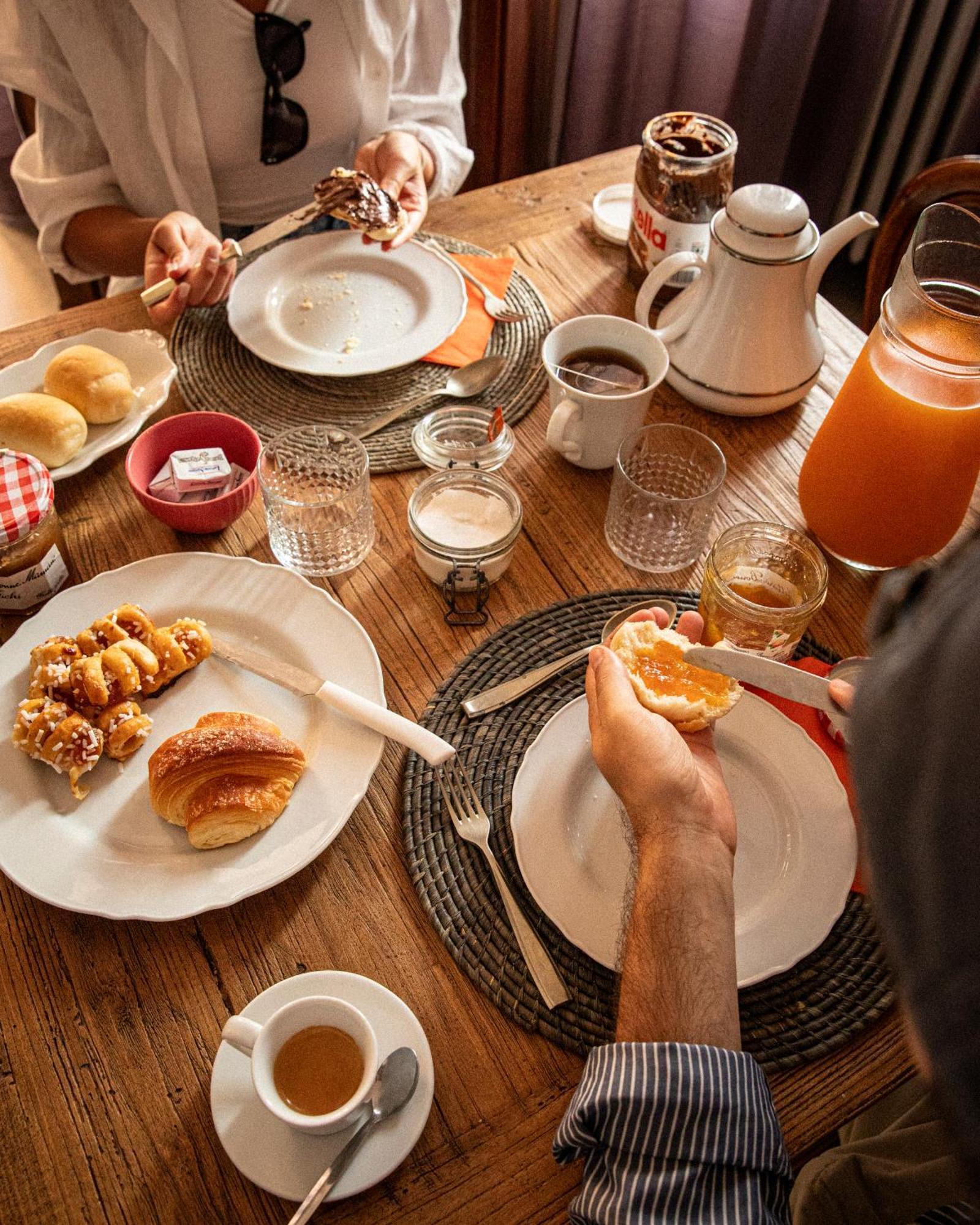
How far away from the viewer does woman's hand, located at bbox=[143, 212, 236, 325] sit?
1246 mm

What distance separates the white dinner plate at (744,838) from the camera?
2.54 ft

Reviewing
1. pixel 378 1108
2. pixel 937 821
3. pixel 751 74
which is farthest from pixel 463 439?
pixel 751 74

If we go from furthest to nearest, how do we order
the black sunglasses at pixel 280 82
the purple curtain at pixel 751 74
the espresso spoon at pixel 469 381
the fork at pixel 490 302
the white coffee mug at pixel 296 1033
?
the purple curtain at pixel 751 74 → the black sunglasses at pixel 280 82 → the fork at pixel 490 302 → the espresso spoon at pixel 469 381 → the white coffee mug at pixel 296 1033

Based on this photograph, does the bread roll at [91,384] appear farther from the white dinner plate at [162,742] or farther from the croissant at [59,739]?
the croissant at [59,739]

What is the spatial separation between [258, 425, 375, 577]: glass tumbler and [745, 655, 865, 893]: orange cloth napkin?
474 mm

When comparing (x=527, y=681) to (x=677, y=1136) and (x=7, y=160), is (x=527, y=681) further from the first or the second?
(x=7, y=160)

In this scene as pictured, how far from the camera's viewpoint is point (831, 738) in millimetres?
926

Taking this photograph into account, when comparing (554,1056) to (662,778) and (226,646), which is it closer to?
(662,778)

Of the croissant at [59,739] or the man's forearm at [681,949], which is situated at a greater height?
the man's forearm at [681,949]

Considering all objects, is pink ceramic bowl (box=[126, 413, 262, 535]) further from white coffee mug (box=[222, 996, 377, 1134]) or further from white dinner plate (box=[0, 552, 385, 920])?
white coffee mug (box=[222, 996, 377, 1134])

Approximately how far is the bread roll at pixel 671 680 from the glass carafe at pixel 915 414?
28 centimetres

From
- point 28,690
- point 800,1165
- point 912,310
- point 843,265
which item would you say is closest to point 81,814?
point 28,690

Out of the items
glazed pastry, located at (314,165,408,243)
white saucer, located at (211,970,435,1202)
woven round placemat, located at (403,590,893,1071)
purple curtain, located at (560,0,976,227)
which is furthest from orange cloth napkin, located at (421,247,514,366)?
purple curtain, located at (560,0,976,227)

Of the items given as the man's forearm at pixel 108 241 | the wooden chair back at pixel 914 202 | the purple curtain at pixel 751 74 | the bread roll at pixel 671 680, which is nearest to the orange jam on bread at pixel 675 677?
the bread roll at pixel 671 680
